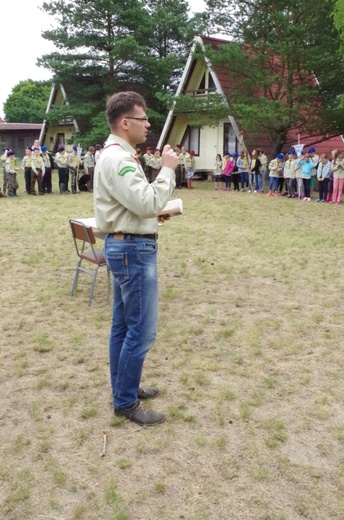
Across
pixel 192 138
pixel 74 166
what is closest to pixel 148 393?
pixel 74 166

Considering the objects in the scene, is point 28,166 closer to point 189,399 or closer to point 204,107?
point 204,107

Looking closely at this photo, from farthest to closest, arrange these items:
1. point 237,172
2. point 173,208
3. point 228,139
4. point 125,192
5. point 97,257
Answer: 1. point 228,139
2. point 237,172
3. point 97,257
4. point 173,208
5. point 125,192

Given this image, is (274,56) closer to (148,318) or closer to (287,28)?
(287,28)

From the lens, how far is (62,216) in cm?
1310

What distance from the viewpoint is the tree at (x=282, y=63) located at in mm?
18156

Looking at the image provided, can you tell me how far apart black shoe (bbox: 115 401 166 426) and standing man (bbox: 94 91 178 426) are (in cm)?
20

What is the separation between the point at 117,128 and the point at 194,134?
24438 mm

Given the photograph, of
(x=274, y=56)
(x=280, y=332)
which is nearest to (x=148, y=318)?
(x=280, y=332)

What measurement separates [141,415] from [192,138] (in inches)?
970

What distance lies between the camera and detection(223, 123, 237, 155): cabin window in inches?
986

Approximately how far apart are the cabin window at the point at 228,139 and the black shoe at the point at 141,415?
22541mm

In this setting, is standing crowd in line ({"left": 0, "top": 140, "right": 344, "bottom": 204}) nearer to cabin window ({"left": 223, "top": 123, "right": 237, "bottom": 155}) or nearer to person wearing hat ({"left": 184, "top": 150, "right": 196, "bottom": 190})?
person wearing hat ({"left": 184, "top": 150, "right": 196, "bottom": 190})

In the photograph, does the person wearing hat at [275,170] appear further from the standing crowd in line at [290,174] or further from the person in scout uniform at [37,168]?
the person in scout uniform at [37,168]

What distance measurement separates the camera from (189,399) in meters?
3.89
